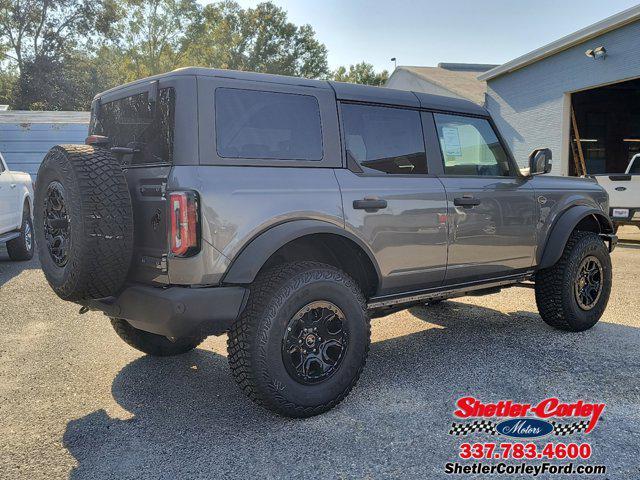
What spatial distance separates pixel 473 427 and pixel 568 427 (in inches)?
20.6

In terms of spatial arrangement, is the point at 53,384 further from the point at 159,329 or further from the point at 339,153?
the point at 339,153

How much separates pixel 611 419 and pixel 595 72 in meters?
13.0

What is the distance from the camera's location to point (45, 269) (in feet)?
10.9

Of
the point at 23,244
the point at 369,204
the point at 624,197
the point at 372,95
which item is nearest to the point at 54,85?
the point at 23,244

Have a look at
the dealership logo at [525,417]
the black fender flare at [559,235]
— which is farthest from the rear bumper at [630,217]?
the dealership logo at [525,417]

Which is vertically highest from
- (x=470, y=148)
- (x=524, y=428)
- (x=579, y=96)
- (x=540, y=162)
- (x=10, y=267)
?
(x=579, y=96)

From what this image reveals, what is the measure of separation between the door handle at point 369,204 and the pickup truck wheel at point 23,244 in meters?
7.45

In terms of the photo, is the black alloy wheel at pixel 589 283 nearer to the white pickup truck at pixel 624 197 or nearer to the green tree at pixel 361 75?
the white pickup truck at pixel 624 197

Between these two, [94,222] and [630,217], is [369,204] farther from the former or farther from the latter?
[630,217]

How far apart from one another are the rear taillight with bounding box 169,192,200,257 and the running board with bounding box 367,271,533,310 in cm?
136

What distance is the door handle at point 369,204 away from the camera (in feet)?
11.3

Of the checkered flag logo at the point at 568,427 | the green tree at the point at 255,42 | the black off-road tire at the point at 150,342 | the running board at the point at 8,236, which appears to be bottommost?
the checkered flag logo at the point at 568,427

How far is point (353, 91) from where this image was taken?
12.3ft

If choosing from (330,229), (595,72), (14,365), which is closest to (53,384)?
(14,365)
